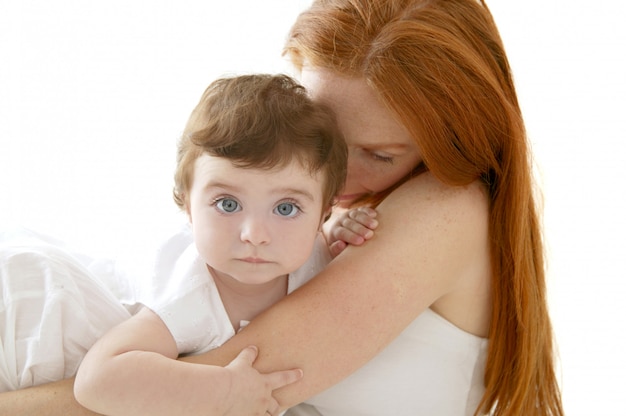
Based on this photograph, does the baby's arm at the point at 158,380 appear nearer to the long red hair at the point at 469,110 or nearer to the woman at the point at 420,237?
the woman at the point at 420,237

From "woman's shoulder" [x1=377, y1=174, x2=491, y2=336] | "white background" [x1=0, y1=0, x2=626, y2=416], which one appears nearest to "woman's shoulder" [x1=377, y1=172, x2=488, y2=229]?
"woman's shoulder" [x1=377, y1=174, x2=491, y2=336]


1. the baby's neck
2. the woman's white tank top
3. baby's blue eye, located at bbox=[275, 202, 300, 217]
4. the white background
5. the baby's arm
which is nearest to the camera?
the baby's arm

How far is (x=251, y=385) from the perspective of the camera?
1.56 metres

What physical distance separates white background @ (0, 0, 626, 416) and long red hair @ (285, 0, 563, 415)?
1.61 feet

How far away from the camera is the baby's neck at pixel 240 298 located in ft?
5.63

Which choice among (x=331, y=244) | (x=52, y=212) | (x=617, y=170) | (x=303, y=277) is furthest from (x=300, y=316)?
(x=617, y=170)

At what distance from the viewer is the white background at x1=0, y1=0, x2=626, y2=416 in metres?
2.76

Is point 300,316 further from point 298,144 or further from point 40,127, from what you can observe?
point 40,127

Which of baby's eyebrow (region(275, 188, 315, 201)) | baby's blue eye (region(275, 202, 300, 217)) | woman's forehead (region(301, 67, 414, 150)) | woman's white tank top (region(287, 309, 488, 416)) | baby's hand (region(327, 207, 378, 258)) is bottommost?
woman's white tank top (region(287, 309, 488, 416))

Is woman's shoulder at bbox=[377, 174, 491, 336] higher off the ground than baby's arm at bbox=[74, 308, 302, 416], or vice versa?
woman's shoulder at bbox=[377, 174, 491, 336]

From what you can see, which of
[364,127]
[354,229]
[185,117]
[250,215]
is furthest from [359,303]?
[185,117]

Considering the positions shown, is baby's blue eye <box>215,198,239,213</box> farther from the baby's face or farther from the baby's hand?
the baby's hand

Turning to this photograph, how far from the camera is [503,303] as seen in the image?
1.91 metres

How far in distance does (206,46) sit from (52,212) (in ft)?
2.59
